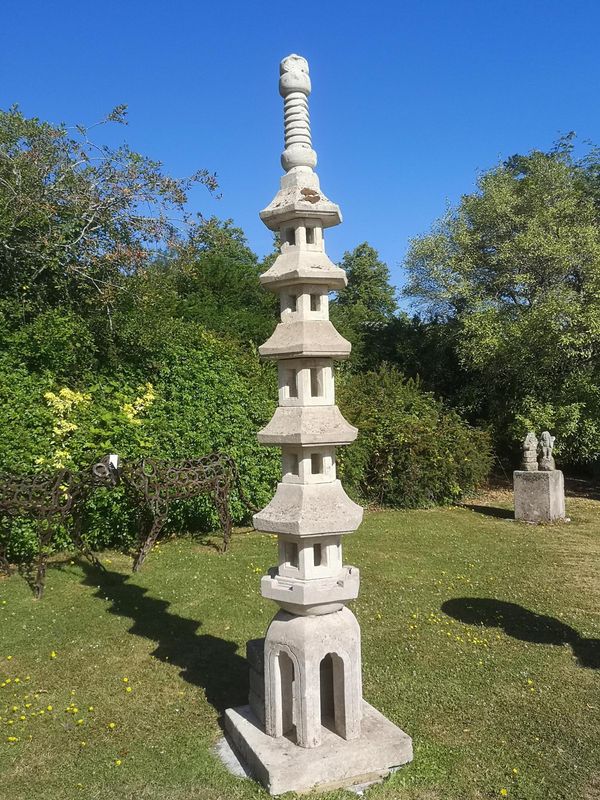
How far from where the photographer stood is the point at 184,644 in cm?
687

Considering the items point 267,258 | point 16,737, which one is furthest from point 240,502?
point 267,258

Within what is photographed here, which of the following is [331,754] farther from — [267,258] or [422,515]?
[267,258]

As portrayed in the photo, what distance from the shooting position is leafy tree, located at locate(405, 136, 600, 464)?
16.3m

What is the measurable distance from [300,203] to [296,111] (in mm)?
761

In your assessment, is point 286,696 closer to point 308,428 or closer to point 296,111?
point 308,428

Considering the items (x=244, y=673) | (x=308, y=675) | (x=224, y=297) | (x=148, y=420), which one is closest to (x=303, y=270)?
(x=308, y=675)

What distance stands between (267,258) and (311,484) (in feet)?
76.8

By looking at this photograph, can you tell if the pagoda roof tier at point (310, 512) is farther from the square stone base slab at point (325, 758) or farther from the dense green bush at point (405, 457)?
the dense green bush at point (405, 457)

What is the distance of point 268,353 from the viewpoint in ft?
15.9

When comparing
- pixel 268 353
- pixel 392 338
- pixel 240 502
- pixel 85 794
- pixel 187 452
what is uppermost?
pixel 392 338

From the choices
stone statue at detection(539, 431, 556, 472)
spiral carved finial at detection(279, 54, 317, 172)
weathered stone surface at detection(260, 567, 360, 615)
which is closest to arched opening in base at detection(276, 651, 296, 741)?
weathered stone surface at detection(260, 567, 360, 615)

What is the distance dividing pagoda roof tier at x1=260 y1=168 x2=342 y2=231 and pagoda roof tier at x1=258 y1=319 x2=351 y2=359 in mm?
849

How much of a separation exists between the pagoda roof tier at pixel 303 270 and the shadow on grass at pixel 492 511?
1092 centimetres

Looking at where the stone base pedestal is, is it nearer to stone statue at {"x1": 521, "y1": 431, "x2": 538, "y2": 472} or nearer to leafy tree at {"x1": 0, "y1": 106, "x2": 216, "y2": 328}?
stone statue at {"x1": 521, "y1": 431, "x2": 538, "y2": 472}
